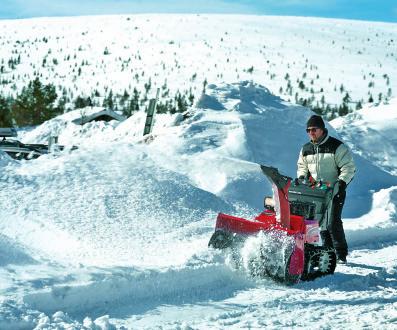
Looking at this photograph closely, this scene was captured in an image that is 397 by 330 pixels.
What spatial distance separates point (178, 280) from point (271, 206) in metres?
1.42

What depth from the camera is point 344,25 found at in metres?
79.7

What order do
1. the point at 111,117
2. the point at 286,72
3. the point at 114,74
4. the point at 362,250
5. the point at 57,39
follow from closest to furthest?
the point at 362,250 < the point at 111,117 < the point at 286,72 < the point at 114,74 < the point at 57,39

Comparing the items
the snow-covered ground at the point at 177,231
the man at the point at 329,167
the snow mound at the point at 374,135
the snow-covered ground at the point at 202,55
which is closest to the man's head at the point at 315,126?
the man at the point at 329,167

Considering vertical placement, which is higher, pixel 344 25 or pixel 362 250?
pixel 344 25

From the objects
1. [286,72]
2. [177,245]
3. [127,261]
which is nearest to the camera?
[127,261]

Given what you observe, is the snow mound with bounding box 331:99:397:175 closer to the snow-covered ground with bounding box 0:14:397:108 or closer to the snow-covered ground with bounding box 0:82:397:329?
the snow-covered ground with bounding box 0:82:397:329

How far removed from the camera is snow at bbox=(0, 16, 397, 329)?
→ 17.1 ft

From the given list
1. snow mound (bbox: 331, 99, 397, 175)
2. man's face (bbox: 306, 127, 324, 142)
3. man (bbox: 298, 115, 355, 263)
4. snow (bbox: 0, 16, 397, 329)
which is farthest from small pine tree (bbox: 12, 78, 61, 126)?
man's face (bbox: 306, 127, 324, 142)

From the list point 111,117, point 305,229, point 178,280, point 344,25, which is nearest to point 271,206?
point 305,229

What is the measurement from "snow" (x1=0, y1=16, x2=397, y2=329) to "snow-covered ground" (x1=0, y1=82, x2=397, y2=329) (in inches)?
0.8

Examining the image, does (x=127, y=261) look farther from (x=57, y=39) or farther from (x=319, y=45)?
(x=57, y=39)

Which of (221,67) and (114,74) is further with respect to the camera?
(114,74)

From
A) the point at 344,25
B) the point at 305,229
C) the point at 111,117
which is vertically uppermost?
the point at 344,25

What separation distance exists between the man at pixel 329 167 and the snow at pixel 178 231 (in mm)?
472
